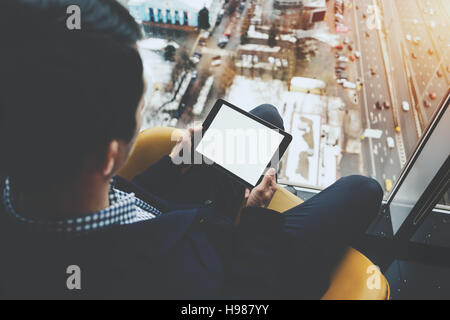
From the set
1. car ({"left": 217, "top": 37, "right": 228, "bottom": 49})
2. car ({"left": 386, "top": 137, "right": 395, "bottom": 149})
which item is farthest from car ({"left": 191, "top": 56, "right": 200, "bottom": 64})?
car ({"left": 386, "top": 137, "right": 395, "bottom": 149})

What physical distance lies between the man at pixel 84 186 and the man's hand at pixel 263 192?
343 millimetres

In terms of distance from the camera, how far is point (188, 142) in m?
1.23

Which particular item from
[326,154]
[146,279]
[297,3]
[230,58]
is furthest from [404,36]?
[146,279]

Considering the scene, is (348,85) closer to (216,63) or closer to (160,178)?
(216,63)

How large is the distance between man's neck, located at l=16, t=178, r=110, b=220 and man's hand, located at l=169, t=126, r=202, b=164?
649mm

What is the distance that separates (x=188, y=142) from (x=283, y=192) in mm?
471

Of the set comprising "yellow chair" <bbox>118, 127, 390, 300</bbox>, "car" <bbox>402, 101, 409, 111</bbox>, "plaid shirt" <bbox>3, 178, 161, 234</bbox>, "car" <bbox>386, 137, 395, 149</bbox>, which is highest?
"plaid shirt" <bbox>3, 178, 161, 234</bbox>

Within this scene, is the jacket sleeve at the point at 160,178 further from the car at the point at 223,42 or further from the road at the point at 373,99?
the car at the point at 223,42

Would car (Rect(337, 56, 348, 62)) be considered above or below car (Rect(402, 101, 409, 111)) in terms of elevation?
above

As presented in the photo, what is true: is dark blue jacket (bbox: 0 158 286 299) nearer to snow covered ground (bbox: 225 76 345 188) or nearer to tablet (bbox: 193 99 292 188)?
tablet (bbox: 193 99 292 188)

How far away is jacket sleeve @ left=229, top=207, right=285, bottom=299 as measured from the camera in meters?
0.80

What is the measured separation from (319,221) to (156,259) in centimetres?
60

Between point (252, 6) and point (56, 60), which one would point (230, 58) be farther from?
point (56, 60)
